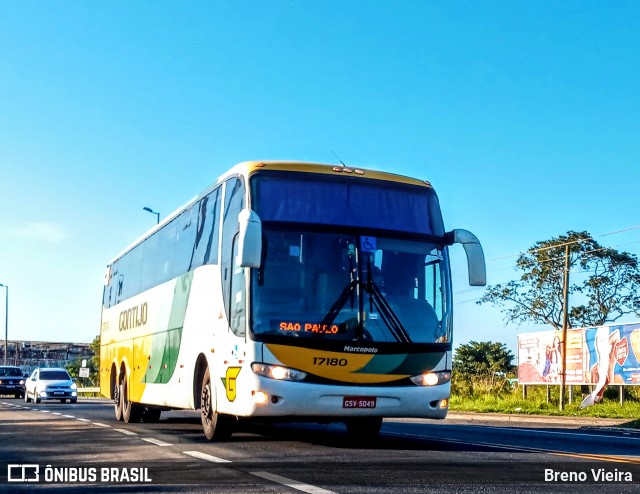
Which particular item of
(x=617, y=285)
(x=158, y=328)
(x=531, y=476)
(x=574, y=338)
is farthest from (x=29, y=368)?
(x=531, y=476)

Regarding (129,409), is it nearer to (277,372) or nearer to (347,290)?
(277,372)

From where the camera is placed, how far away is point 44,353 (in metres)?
153

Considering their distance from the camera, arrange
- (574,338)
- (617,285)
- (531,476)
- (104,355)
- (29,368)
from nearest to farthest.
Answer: (531,476) → (104,355) → (574,338) → (617,285) → (29,368)

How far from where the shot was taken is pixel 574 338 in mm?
39438

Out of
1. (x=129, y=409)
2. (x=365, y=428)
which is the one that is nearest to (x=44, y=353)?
(x=129, y=409)

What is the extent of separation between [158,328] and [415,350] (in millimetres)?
6954

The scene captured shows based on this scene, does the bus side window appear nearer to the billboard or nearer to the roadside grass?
the roadside grass

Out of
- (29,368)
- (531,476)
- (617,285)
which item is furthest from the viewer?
(29,368)

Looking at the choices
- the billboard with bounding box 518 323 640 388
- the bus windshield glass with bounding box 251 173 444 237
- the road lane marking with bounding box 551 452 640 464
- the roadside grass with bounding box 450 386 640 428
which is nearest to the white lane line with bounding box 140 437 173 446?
the bus windshield glass with bounding box 251 173 444 237

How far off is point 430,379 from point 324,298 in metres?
1.77

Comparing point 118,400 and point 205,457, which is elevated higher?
point 118,400

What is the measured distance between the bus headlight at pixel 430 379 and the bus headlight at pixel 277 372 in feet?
5.07

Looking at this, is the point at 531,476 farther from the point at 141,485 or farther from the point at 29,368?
the point at 29,368

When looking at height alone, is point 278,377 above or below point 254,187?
below
